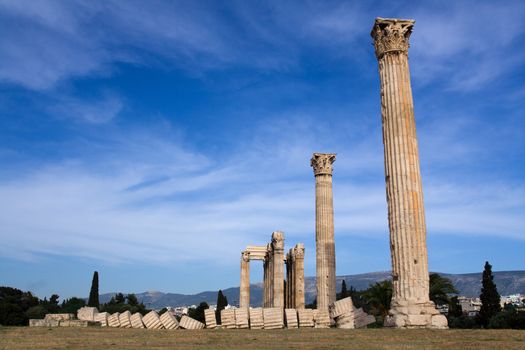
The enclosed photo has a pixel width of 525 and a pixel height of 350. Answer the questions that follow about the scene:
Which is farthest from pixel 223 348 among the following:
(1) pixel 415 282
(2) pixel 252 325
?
(2) pixel 252 325

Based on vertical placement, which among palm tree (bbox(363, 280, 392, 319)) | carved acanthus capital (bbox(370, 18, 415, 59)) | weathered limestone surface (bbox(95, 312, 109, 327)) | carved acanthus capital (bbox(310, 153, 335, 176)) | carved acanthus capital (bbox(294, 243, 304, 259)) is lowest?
weathered limestone surface (bbox(95, 312, 109, 327))

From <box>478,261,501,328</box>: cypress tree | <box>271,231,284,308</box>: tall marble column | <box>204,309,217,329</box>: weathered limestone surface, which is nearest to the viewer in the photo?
<box>204,309,217,329</box>: weathered limestone surface

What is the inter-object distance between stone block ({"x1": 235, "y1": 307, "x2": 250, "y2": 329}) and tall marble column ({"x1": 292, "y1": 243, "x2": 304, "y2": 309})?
15809 mm

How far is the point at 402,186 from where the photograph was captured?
19.7 metres

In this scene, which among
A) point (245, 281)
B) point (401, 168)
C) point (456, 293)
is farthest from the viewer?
point (245, 281)

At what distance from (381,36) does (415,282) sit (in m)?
9.82

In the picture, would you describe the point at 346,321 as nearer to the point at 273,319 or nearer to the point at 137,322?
the point at 273,319

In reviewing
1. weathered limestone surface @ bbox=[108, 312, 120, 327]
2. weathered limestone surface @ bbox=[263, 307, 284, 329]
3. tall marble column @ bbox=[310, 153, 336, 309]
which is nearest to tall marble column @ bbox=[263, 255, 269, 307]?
tall marble column @ bbox=[310, 153, 336, 309]

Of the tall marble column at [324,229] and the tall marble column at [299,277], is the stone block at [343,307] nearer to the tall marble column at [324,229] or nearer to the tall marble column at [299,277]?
the tall marble column at [324,229]

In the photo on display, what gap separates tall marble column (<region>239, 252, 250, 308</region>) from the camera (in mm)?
46156

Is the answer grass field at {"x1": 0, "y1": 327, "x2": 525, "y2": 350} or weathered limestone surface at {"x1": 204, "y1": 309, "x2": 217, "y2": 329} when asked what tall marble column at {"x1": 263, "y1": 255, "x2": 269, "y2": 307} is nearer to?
weathered limestone surface at {"x1": 204, "y1": 309, "x2": 217, "y2": 329}

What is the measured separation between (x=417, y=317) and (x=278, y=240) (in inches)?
863

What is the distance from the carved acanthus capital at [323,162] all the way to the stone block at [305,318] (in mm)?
13215

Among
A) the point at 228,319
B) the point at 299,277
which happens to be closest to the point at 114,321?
the point at 228,319
